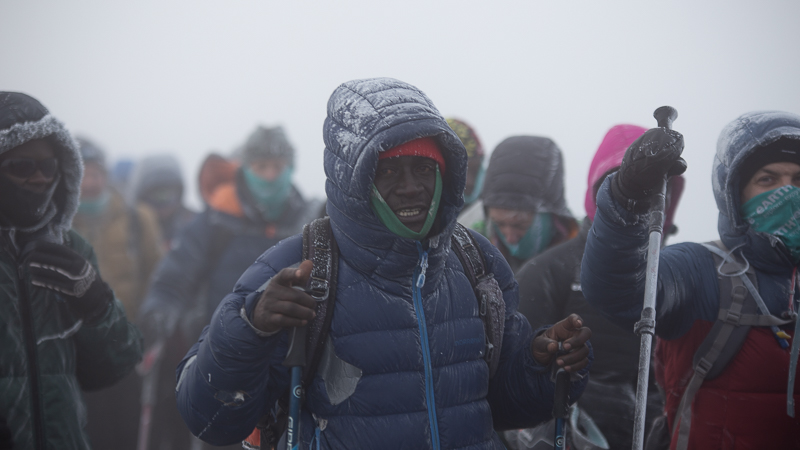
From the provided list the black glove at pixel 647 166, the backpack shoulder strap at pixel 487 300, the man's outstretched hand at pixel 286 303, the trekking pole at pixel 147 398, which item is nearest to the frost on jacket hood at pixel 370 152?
the backpack shoulder strap at pixel 487 300

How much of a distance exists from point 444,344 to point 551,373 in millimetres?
435

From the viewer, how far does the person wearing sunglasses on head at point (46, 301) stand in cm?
285

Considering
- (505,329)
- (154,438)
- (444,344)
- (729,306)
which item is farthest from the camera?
(154,438)

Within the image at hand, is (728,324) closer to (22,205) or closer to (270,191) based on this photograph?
(22,205)

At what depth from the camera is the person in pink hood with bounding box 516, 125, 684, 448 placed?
3.40 metres

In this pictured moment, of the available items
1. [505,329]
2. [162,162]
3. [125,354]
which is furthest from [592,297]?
[162,162]

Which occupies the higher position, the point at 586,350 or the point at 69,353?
the point at 586,350

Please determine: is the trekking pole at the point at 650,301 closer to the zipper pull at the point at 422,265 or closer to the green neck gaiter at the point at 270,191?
the zipper pull at the point at 422,265

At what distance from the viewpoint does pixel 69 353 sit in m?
3.06

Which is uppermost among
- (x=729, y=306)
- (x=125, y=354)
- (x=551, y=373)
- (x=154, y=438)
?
(x=729, y=306)

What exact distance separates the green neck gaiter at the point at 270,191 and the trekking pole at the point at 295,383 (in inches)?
163

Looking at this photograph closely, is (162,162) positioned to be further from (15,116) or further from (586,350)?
(586,350)

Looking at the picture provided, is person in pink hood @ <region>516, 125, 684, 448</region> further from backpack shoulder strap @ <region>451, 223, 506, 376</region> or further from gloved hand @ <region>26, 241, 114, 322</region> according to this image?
gloved hand @ <region>26, 241, 114, 322</region>

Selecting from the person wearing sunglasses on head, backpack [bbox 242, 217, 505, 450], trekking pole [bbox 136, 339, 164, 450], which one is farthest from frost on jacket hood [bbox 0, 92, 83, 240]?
trekking pole [bbox 136, 339, 164, 450]
